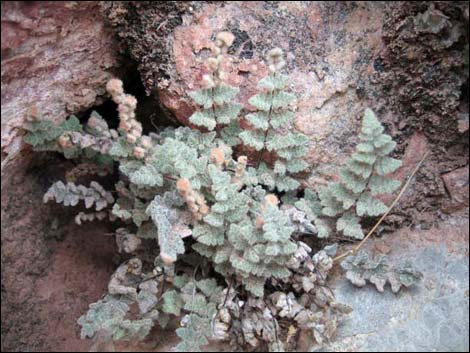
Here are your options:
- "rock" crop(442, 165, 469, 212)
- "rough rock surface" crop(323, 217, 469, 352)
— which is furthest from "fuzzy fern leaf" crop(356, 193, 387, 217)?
"rock" crop(442, 165, 469, 212)

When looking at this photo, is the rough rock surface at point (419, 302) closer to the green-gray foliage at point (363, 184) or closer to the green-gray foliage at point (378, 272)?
the green-gray foliage at point (378, 272)

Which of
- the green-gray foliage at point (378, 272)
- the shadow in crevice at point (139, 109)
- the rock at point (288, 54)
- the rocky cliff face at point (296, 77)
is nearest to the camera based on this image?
the green-gray foliage at point (378, 272)

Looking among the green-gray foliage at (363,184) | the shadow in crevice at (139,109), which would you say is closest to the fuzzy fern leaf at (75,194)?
the shadow in crevice at (139,109)

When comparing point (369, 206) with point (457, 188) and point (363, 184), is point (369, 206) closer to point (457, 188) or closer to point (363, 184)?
point (363, 184)

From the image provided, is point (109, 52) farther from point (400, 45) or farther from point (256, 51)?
point (400, 45)

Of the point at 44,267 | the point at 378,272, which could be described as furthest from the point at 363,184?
the point at 44,267

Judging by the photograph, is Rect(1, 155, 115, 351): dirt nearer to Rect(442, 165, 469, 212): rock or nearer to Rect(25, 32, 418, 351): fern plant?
Rect(25, 32, 418, 351): fern plant
